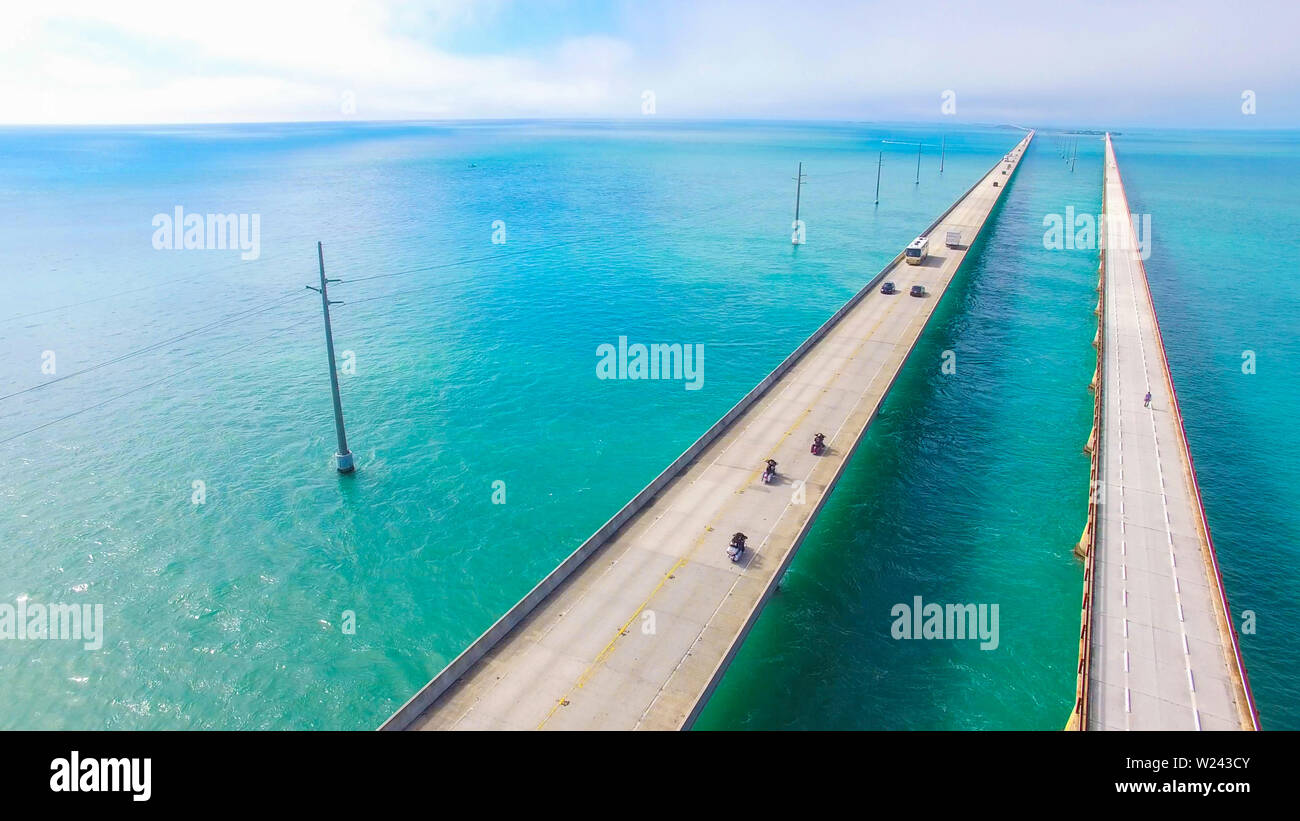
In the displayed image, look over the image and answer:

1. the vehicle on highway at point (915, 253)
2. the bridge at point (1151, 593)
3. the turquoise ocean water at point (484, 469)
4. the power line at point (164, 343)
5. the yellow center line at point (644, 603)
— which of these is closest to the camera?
the yellow center line at point (644, 603)

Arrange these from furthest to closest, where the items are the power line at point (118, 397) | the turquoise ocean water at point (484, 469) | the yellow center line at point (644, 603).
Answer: the power line at point (118, 397) < the turquoise ocean water at point (484, 469) < the yellow center line at point (644, 603)

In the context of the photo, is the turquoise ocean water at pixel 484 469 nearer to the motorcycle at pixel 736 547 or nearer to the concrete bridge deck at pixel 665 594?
the concrete bridge deck at pixel 665 594

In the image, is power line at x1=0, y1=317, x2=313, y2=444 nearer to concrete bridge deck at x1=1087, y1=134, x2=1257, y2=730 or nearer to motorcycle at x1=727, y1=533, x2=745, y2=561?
motorcycle at x1=727, y1=533, x2=745, y2=561

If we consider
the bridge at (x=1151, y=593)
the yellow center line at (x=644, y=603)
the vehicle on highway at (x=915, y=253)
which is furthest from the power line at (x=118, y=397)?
the vehicle on highway at (x=915, y=253)

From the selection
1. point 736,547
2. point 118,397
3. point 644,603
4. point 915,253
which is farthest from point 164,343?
point 915,253

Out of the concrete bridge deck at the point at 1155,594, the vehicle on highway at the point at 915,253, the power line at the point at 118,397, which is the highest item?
the vehicle on highway at the point at 915,253
